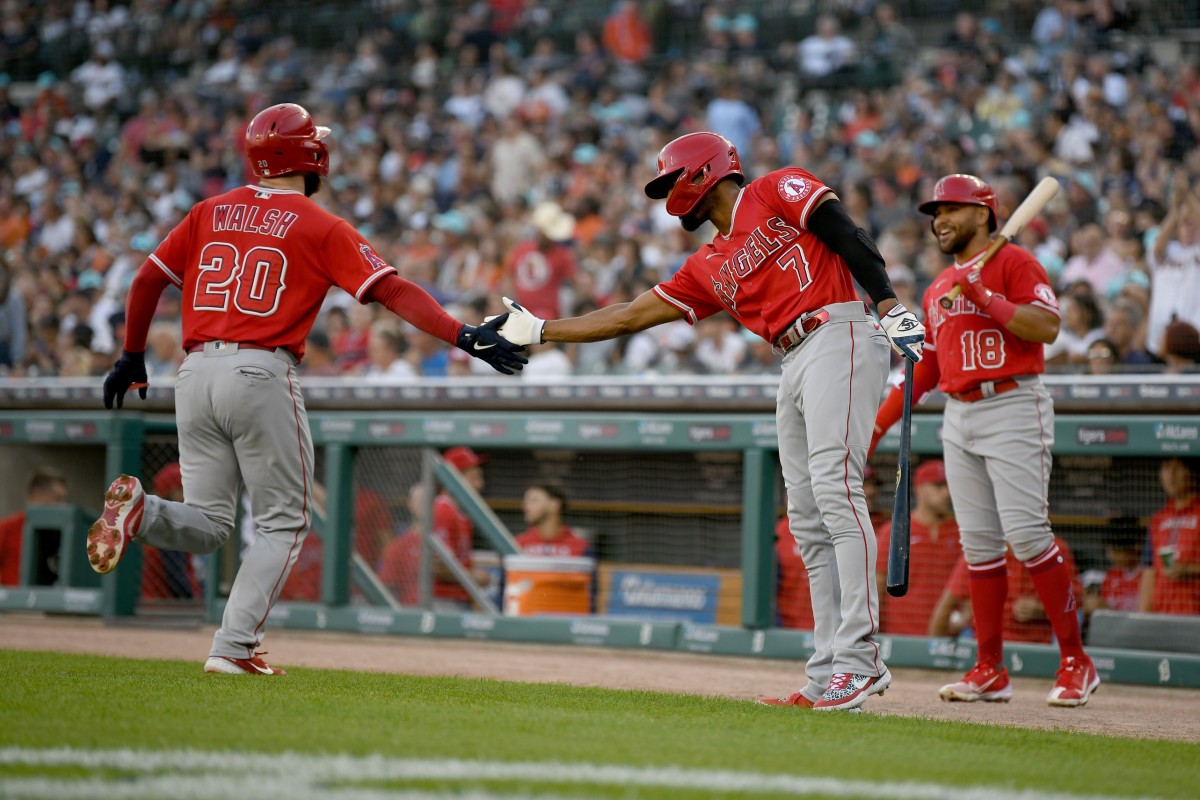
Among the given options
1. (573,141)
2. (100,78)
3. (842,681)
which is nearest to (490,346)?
(842,681)

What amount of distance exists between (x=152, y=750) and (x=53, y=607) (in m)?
5.88

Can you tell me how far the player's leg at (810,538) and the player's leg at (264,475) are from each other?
169cm

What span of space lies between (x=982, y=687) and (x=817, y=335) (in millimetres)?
1769

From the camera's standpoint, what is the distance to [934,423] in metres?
7.09

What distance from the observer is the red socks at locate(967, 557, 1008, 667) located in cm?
571

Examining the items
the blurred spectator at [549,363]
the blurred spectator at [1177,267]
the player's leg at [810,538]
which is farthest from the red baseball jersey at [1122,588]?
the blurred spectator at [549,363]

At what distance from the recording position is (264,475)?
5152mm

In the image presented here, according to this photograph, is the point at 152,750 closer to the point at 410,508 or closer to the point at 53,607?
the point at 410,508

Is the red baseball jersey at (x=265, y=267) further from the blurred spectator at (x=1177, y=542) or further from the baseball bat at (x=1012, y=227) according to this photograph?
the blurred spectator at (x=1177, y=542)

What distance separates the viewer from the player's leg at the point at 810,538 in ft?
15.7

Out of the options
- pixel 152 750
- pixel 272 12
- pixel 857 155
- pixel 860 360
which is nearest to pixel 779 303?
pixel 860 360

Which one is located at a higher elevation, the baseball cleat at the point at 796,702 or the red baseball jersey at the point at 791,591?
the red baseball jersey at the point at 791,591

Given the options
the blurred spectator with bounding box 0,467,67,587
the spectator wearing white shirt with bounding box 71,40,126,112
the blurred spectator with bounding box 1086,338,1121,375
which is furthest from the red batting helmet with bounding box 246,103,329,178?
the spectator wearing white shirt with bounding box 71,40,126,112

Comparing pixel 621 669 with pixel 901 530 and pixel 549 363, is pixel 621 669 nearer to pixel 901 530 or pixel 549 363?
pixel 901 530
